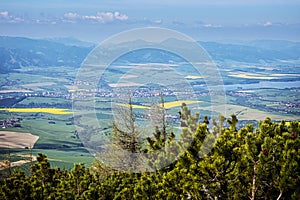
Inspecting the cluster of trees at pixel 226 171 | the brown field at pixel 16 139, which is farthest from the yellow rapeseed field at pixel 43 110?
the cluster of trees at pixel 226 171

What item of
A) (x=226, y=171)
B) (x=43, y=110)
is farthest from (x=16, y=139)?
(x=226, y=171)

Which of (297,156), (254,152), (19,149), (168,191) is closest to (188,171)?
(168,191)

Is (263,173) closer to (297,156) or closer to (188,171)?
(297,156)

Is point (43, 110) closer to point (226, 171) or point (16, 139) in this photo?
point (16, 139)

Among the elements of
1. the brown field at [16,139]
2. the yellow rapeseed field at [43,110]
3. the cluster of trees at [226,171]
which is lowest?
the brown field at [16,139]

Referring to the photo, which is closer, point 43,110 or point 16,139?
point 16,139

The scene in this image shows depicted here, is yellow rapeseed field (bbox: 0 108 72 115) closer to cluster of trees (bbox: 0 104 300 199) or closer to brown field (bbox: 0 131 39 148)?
brown field (bbox: 0 131 39 148)

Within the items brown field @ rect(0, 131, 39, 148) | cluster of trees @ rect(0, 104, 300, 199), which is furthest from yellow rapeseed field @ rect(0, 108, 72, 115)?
cluster of trees @ rect(0, 104, 300, 199)

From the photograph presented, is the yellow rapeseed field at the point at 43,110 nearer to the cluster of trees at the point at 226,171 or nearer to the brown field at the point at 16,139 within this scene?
the brown field at the point at 16,139
